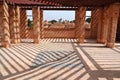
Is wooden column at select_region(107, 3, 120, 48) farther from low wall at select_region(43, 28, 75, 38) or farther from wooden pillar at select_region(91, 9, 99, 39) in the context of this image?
low wall at select_region(43, 28, 75, 38)

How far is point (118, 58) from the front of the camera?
943 cm

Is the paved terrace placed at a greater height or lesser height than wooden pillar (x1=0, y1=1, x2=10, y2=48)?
lesser

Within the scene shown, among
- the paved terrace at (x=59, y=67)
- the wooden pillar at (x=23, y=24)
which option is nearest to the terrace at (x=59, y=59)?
the paved terrace at (x=59, y=67)

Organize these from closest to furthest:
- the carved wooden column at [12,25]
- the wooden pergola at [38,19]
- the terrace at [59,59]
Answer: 1. the terrace at [59,59]
2. the wooden pergola at [38,19]
3. the carved wooden column at [12,25]

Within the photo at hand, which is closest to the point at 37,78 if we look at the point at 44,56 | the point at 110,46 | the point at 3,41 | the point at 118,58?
the point at 44,56

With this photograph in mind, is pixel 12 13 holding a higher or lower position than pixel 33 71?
higher

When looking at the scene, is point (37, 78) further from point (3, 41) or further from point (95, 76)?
point (3, 41)

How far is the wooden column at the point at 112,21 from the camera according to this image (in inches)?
472

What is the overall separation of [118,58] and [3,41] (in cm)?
772

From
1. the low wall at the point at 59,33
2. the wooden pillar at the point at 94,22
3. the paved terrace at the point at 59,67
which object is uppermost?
the wooden pillar at the point at 94,22

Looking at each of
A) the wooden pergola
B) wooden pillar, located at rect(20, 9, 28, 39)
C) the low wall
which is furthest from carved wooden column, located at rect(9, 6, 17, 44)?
the low wall

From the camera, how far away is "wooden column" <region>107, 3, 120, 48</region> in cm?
1200

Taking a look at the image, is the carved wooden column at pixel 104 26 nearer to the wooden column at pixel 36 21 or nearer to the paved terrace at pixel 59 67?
the paved terrace at pixel 59 67

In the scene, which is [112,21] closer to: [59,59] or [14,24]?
[59,59]
